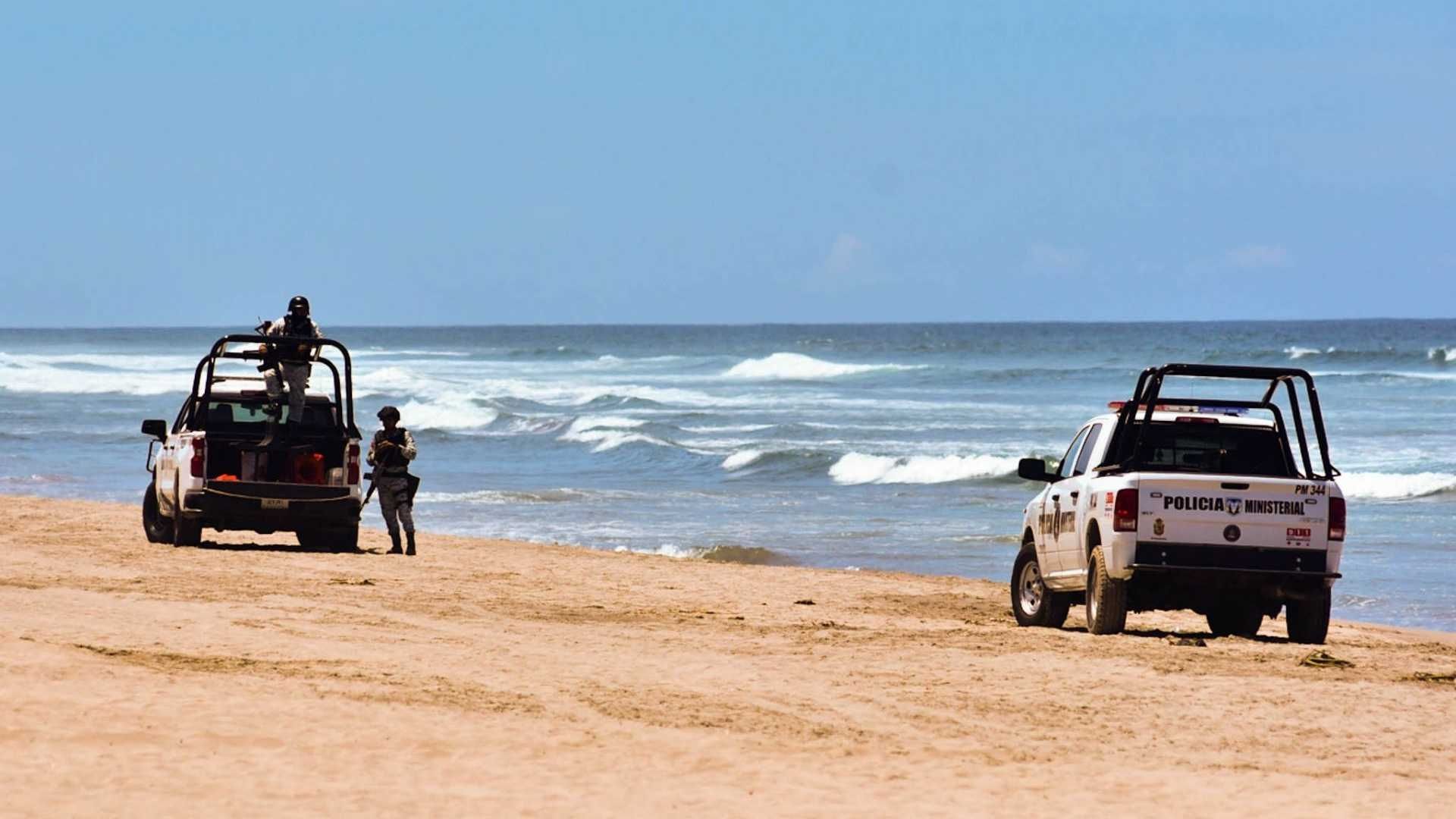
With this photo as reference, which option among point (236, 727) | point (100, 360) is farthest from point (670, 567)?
point (100, 360)

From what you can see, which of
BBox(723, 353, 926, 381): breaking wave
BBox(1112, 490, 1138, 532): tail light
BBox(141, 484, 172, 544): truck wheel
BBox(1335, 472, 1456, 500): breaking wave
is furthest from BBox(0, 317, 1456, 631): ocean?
BBox(1112, 490, 1138, 532): tail light

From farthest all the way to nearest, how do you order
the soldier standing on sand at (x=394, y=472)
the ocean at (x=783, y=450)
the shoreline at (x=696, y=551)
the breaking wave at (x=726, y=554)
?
the ocean at (x=783, y=450), the breaking wave at (x=726, y=554), the shoreline at (x=696, y=551), the soldier standing on sand at (x=394, y=472)

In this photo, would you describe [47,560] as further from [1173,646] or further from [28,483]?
[28,483]

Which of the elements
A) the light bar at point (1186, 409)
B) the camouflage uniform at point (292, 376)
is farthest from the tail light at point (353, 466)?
the light bar at point (1186, 409)

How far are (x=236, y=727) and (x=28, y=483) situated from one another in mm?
20861

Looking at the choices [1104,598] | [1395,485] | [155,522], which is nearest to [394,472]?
[155,522]

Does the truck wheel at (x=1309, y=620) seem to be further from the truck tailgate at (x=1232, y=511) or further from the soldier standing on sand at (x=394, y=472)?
the soldier standing on sand at (x=394, y=472)

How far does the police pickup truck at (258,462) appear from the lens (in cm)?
1594

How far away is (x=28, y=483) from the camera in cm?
2741

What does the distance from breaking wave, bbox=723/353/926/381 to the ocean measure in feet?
0.83

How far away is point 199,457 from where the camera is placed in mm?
15930

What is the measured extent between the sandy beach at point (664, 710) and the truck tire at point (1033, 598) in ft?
0.61

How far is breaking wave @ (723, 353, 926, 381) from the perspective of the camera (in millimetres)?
75750

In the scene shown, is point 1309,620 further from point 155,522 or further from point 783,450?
point 783,450
